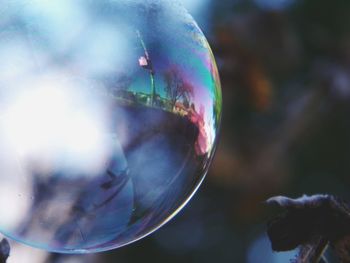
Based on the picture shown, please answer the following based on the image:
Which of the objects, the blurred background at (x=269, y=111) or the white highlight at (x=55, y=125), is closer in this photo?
the white highlight at (x=55, y=125)

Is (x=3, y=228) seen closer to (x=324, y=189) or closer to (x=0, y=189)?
(x=0, y=189)

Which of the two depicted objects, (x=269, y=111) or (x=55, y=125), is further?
(x=269, y=111)

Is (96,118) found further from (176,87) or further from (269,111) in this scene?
(269,111)

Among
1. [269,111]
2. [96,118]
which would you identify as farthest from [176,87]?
[269,111]

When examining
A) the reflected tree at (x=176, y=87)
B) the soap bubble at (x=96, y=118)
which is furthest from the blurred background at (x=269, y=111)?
the reflected tree at (x=176, y=87)

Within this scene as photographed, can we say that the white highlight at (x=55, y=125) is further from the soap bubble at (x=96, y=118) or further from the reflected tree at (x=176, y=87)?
the reflected tree at (x=176, y=87)
